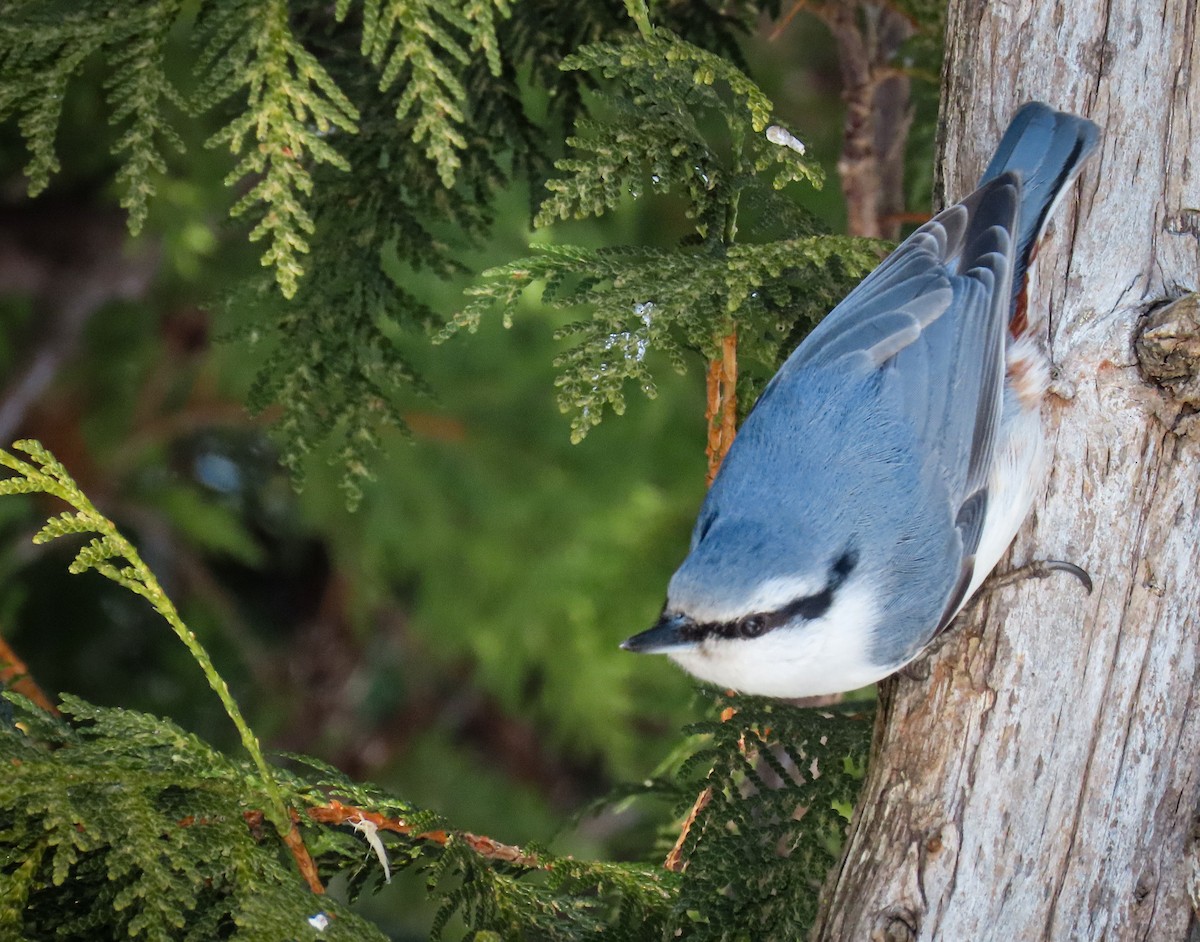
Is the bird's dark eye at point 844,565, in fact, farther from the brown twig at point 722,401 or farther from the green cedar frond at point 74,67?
the green cedar frond at point 74,67

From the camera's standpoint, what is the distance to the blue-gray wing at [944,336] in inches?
81.6

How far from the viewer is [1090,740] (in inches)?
69.2

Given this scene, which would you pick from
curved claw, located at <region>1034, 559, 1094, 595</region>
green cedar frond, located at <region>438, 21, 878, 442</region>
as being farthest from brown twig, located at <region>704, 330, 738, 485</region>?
curved claw, located at <region>1034, 559, 1094, 595</region>

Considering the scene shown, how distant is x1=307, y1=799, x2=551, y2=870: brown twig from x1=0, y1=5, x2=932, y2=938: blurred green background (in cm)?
157

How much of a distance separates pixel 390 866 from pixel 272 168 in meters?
1.09

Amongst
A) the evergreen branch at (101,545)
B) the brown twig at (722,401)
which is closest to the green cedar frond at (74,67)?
the evergreen branch at (101,545)

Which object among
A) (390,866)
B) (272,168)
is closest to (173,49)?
(272,168)

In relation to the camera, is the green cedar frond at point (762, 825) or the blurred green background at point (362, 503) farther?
the blurred green background at point (362, 503)

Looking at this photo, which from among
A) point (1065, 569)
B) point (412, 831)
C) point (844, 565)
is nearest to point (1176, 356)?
point (1065, 569)

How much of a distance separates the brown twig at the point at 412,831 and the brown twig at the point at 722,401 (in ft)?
2.34

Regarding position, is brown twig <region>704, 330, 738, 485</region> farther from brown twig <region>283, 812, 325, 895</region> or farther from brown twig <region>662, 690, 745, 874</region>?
brown twig <region>283, 812, 325, 895</region>

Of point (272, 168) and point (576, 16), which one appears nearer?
point (272, 168)

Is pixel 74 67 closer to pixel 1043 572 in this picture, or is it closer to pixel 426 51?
pixel 426 51

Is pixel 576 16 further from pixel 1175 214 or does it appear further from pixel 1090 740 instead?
pixel 1090 740
